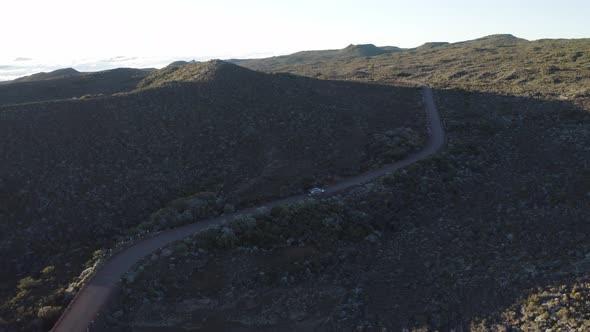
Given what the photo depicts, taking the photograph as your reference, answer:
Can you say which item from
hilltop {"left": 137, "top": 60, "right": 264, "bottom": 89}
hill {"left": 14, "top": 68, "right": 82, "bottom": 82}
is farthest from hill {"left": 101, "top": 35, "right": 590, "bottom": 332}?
hill {"left": 14, "top": 68, "right": 82, "bottom": 82}

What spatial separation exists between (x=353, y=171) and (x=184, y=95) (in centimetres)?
2474

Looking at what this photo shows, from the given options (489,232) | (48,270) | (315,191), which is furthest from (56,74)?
(489,232)

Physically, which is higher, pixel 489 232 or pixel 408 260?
pixel 489 232

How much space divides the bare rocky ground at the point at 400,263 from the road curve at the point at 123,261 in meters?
0.82

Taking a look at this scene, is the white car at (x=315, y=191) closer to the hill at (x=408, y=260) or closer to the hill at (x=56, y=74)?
the hill at (x=408, y=260)

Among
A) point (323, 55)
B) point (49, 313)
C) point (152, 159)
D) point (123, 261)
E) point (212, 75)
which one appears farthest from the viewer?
point (323, 55)

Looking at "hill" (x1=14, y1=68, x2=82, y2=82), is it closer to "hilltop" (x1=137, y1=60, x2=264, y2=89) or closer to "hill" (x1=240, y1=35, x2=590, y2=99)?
"hilltop" (x1=137, y1=60, x2=264, y2=89)

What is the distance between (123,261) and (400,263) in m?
14.4

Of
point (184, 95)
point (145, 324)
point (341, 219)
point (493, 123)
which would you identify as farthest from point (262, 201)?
point (493, 123)

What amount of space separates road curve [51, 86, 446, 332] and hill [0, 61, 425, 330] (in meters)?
1.09

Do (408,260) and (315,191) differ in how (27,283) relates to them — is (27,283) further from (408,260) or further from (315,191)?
(408,260)

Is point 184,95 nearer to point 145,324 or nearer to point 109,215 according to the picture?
point 109,215

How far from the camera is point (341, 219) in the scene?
26906 mm

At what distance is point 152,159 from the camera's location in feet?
123
